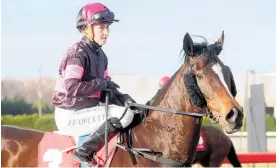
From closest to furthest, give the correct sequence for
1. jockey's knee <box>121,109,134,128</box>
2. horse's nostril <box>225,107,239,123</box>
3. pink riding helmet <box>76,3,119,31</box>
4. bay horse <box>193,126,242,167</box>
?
1. horse's nostril <box>225,107,239,123</box>
2. jockey's knee <box>121,109,134,128</box>
3. pink riding helmet <box>76,3,119,31</box>
4. bay horse <box>193,126,242,167</box>

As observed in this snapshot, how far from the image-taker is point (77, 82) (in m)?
4.42

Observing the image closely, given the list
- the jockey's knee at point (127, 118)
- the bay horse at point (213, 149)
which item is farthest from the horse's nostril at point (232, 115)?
the bay horse at point (213, 149)

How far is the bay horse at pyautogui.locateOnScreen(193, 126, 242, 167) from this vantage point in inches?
404

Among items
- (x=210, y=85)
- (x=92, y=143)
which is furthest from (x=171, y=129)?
(x=92, y=143)

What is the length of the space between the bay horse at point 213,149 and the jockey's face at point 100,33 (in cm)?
582

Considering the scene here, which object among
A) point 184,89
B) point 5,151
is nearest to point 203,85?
point 184,89

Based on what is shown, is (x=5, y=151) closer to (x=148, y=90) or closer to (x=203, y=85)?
(x=203, y=85)

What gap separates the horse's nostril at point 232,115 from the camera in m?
4.10

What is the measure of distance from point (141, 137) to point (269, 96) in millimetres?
12945

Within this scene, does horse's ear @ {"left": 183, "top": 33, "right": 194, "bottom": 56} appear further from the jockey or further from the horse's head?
the jockey

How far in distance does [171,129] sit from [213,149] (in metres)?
5.99

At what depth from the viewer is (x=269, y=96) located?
669 inches

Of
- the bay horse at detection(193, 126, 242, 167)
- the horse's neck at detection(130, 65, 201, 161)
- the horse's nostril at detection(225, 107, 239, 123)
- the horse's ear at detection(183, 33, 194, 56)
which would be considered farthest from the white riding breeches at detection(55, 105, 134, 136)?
the bay horse at detection(193, 126, 242, 167)

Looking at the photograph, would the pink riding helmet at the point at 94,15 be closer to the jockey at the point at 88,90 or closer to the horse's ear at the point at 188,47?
the jockey at the point at 88,90
